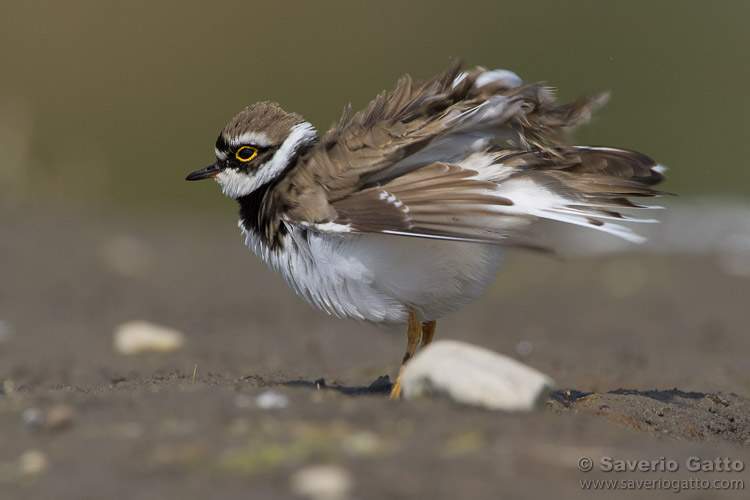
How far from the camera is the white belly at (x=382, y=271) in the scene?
14.6 ft

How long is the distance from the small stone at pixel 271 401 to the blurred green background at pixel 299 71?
10124mm

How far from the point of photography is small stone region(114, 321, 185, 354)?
694cm

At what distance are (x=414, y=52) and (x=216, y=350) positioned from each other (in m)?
15.3

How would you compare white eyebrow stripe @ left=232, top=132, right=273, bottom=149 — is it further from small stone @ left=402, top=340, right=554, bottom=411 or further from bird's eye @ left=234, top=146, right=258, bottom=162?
small stone @ left=402, top=340, right=554, bottom=411

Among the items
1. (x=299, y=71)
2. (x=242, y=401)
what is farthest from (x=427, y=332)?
(x=299, y=71)

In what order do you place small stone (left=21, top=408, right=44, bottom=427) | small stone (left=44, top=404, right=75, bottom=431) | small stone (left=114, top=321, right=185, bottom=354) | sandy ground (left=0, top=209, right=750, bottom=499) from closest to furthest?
sandy ground (left=0, top=209, right=750, bottom=499), small stone (left=44, top=404, right=75, bottom=431), small stone (left=21, top=408, right=44, bottom=427), small stone (left=114, top=321, right=185, bottom=354)

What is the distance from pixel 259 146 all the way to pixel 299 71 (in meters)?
15.2

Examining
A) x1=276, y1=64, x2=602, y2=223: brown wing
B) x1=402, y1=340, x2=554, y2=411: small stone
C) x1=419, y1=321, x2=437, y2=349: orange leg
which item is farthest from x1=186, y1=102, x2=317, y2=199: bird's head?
x1=402, y1=340, x2=554, y2=411: small stone

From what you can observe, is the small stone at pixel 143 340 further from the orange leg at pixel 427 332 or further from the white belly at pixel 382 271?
the white belly at pixel 382 271

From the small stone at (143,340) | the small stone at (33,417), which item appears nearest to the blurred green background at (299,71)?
the small stone at (143,340)

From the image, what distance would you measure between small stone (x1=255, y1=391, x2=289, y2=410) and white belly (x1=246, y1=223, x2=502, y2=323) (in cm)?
92

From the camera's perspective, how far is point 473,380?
11.9 ft

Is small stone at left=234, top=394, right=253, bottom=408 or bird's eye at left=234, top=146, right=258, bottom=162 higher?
bird's eye at left=234, top=146, right=258, bottom=162

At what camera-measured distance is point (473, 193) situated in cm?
425
